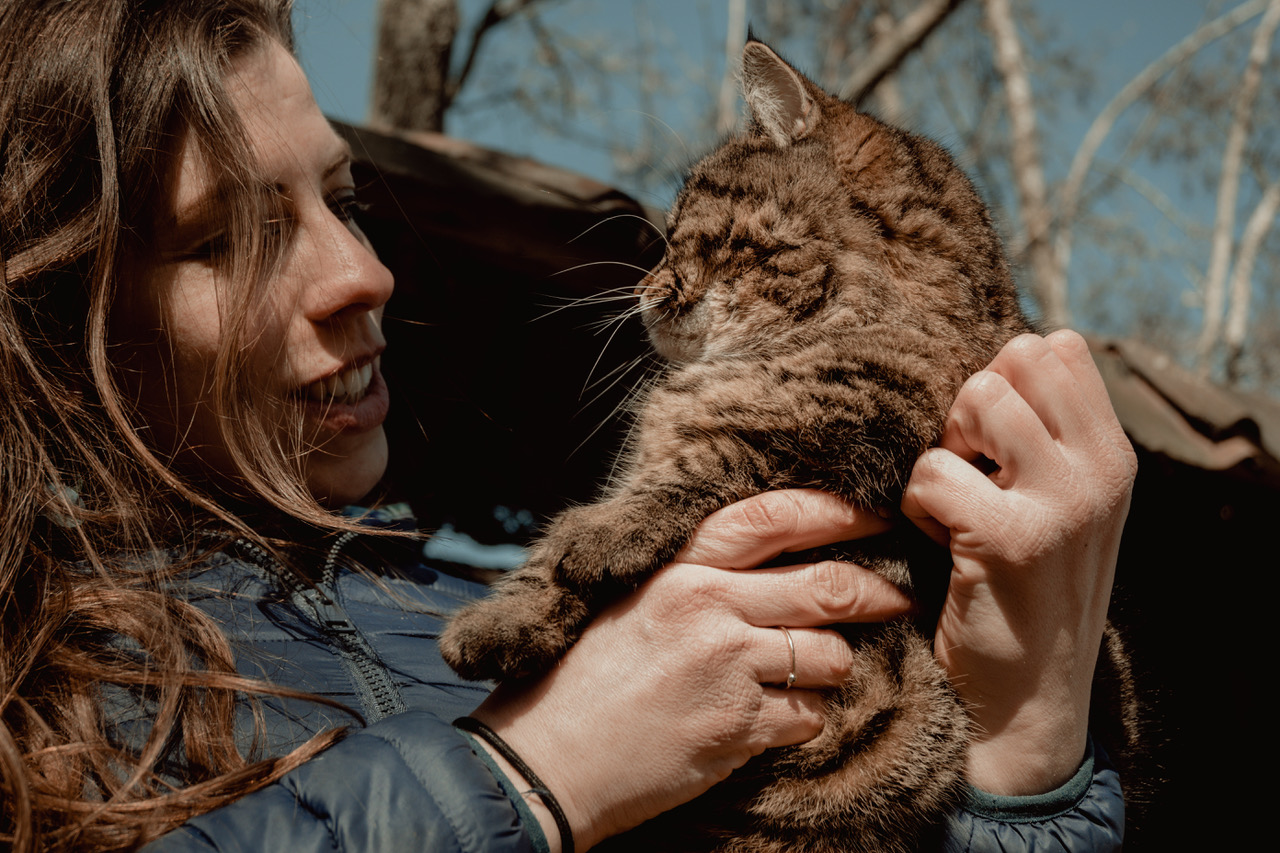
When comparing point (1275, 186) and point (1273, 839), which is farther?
point (1275, 186)

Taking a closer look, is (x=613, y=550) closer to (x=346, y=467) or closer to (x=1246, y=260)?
(x=346, y=467)

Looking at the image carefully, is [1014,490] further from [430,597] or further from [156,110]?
[156,110]

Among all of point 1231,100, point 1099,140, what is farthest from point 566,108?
point 1231,100

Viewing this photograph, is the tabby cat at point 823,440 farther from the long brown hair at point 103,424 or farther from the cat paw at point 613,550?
the long brown hair at point 103,424

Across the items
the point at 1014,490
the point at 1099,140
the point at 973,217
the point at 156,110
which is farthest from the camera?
the point at 1099,140

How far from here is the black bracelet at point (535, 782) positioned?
119cm

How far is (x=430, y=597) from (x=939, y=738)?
1.24 metres

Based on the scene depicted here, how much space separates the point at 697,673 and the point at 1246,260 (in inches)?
599

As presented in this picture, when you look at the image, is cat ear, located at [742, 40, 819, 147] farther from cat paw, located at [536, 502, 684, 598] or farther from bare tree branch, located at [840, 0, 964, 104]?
bare tree branch, located at [840, 0, 964, 104]

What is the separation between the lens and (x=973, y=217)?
2.01 metres

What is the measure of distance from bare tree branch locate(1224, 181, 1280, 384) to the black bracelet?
13799 mm

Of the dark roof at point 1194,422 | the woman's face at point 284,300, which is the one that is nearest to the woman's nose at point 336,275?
the woman's face at point 284,300

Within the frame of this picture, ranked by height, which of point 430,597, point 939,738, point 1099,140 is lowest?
point 430,597

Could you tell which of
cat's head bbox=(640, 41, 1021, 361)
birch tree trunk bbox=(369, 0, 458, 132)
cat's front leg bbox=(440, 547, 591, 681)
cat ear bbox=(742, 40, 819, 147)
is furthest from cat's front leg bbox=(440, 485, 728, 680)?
birch tree trunk bbox=(369, 0, 458, 132)
